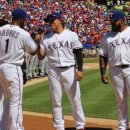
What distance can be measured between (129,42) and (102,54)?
1.61 feet

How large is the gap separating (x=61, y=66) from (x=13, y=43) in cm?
87

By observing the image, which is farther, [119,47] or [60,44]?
[60,44]

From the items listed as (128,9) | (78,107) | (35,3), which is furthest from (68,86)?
(128,9)

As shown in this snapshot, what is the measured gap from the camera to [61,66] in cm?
667

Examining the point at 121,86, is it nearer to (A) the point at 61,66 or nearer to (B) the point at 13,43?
(A) the point at 61,66

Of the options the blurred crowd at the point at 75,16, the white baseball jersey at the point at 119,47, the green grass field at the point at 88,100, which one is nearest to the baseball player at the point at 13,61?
the white baseball jersey at the point at 119,47

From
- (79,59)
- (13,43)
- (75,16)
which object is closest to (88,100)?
(79,59)

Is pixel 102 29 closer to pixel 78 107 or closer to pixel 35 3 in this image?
pixel 35 3

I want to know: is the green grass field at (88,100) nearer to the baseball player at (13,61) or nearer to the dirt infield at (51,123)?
the dirt infield at (51,123)

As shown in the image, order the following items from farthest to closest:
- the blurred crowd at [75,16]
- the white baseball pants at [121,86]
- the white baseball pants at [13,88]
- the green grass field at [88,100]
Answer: the blurred crowd at [75,16], the green grass field at [88,100], the white baseball pants at [121,86], the white baseball pants at [13,88]

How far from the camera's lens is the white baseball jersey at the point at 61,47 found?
264 inches

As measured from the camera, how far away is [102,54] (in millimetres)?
6770

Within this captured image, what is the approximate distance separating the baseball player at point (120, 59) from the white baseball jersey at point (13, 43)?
4.20ft

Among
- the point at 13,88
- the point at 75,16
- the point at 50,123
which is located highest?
the point at 13,88
